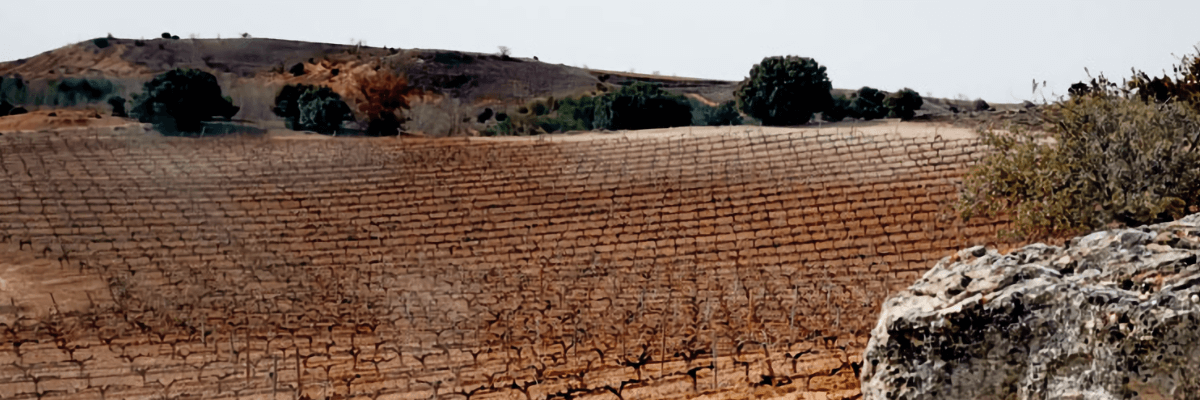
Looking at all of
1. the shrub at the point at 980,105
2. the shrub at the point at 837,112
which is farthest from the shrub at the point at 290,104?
the shrub at the point at 980,105

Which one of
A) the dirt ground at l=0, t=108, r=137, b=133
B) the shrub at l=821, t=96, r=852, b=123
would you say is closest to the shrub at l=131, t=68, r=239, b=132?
the dirt ground at l=0, t=108, r=137, b=133

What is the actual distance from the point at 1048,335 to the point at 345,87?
67554 mm

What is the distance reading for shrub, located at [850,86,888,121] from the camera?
49.2 m

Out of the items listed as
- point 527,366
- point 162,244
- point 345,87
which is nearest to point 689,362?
point 527,366

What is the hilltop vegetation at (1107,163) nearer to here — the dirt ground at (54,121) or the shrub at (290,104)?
the shrub at (290,104)

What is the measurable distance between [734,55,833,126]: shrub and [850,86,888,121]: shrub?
22.3ft

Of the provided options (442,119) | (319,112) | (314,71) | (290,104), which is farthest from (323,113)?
(314,71)

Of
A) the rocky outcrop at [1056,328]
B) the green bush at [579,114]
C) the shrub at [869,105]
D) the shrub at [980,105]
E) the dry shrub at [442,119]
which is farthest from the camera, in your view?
the shrub at [980,105]

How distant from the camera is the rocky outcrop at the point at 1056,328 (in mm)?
5480

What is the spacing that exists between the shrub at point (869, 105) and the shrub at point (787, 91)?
681 centimetres

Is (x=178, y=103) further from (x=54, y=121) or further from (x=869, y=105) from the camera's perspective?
(x=869, y=105)

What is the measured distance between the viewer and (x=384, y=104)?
1810 inches

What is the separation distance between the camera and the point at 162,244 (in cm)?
→ 2534

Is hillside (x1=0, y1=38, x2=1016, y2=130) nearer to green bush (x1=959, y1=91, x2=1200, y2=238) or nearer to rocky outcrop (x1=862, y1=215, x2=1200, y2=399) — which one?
green bush (x1=959, y1=91, x2=1200, y2=238)
